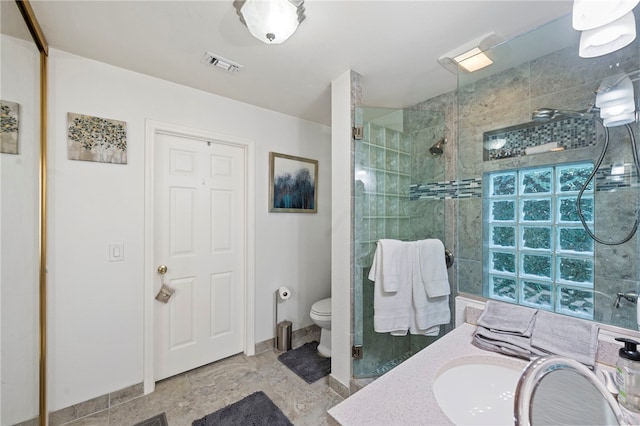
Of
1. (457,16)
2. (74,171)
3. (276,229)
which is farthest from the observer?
(276,229)

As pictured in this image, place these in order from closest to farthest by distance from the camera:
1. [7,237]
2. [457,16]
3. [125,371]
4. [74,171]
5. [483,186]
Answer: [7,237] → [457,16] → [483,186] → [74,171] → [125,371]

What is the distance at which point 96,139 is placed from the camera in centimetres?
169

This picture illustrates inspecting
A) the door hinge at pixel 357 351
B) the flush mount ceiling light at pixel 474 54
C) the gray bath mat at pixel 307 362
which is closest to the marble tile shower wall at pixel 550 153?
the flush mount ceiling light at pixel 474 54

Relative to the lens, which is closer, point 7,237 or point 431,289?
point 7,237

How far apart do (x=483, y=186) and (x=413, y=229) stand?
579 mm

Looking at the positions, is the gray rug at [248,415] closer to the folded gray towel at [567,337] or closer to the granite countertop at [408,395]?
the granite countertop at [408,395]

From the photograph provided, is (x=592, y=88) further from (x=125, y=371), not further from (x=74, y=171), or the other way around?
(x=125, y=371)

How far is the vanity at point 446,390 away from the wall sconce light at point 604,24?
43.7 inches

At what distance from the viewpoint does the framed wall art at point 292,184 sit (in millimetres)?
2514

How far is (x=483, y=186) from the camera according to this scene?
1484 millimetres

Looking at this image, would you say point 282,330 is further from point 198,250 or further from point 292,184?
point 292,184

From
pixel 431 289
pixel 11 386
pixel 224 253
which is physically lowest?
pixel 11 386

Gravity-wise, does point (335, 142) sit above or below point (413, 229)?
above

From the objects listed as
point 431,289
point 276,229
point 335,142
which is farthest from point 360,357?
point 335,142
